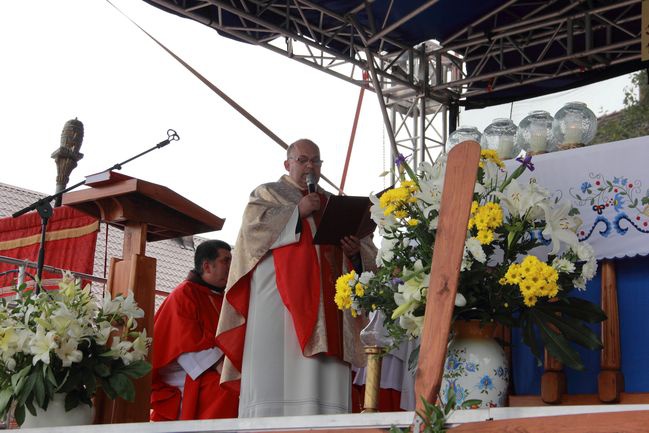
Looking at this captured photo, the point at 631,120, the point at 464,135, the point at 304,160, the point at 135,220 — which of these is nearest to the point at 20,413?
the point at 135,220

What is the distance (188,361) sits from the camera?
4734 mm


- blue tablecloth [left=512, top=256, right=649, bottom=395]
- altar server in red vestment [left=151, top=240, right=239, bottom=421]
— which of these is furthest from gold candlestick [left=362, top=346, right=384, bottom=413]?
altar server in red vestment [left=151, top=240, right=239, bottom=421]

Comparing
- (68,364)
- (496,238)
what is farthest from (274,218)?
(496,238)

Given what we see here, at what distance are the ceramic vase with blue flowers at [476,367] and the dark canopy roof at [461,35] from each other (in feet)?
17.0

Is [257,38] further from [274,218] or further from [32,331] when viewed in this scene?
[32,331]

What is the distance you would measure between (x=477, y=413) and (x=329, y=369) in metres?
1.96

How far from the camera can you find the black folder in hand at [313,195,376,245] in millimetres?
3777

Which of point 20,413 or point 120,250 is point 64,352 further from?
point 120,250

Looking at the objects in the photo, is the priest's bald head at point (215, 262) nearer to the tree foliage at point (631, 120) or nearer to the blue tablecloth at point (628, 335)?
the blue tablecloth at point (628, 335)

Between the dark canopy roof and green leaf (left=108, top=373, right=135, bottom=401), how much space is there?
4494 millimetres

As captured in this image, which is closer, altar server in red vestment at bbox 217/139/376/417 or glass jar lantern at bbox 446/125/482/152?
glass jar lantern at bbox 446/125/482/152

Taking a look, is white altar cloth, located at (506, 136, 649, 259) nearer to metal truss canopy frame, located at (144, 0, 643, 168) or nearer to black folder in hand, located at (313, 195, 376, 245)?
black folder in hand, located at (313, 195, 376, 245)

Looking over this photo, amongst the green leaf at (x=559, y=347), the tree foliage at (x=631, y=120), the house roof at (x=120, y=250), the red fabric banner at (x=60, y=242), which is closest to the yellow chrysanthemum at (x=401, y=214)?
the green leaf at (x=559, y=347)

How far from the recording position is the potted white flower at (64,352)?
3.25 metres
